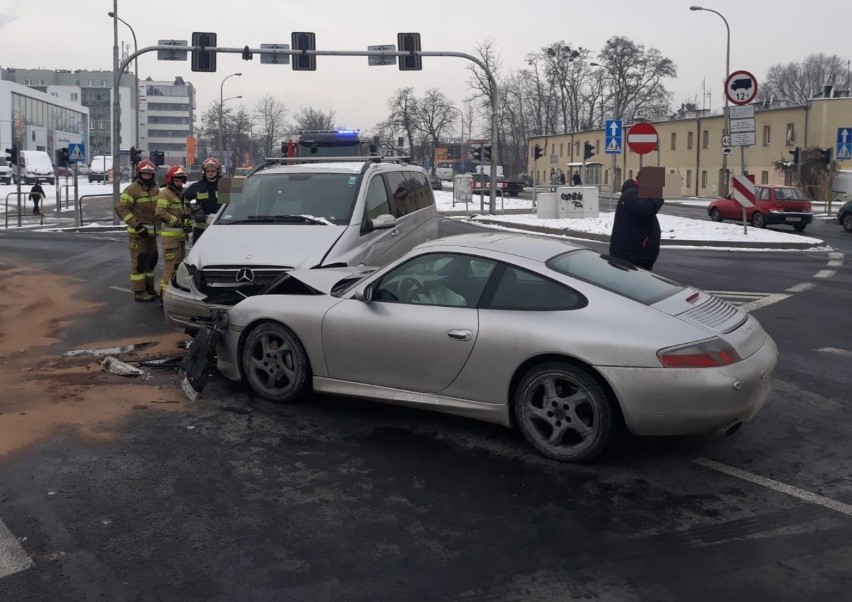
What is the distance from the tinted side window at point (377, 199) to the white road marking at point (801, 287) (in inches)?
269

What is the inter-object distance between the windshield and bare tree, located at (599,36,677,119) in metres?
85.9

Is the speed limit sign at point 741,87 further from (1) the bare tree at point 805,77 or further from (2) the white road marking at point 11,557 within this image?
(1) the bare tree at point 805,77

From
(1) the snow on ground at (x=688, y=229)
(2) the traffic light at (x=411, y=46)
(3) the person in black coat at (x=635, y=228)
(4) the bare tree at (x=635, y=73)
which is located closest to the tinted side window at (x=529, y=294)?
(3) the person in black coat at (x=635, y=228)

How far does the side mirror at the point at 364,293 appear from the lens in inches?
242

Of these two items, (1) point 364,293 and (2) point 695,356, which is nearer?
(2) point 695,356

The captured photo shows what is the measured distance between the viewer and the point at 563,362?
5.30 m

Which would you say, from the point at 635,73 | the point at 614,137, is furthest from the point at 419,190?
the point at 635,73

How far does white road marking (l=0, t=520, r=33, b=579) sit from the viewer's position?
3.96 meters

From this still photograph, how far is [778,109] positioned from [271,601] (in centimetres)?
6351

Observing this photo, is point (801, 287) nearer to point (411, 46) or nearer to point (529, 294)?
point (529, 294)

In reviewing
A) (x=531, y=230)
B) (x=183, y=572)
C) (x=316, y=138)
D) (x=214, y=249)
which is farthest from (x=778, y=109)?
(x=183, y=572)

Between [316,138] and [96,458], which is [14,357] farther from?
[316,138]

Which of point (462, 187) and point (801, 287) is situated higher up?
point (462, 187)

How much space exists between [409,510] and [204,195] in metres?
8.06
